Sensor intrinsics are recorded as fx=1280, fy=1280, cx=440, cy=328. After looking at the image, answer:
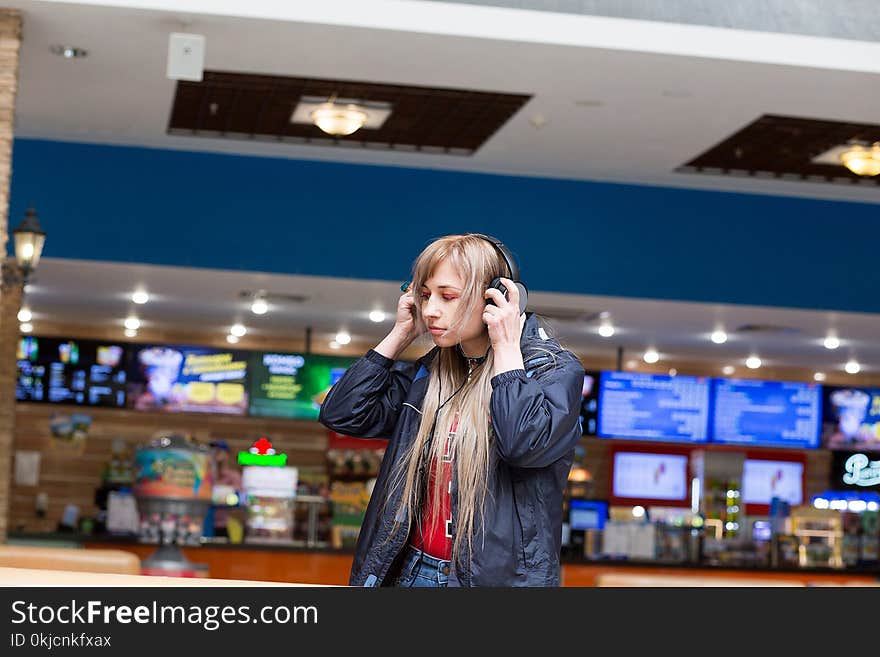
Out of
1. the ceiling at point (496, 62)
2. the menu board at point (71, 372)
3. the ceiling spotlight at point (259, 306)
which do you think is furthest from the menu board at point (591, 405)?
the ceiling at point (496, 62)

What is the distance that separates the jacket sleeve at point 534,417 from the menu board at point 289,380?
26.5 feet

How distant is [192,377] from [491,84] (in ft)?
17.0

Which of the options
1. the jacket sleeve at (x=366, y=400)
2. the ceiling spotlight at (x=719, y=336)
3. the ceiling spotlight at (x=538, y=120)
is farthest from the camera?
the ceiling spotlight at (x=719, y=336)

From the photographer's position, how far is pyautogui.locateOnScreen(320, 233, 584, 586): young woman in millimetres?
1900

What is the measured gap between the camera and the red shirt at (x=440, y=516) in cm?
196

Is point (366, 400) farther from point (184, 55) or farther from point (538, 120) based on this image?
point (538, 120)

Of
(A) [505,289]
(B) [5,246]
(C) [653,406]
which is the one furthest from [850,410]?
(A) [505,289]

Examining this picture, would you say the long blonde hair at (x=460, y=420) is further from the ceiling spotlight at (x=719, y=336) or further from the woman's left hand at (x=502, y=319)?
the ceiling spotlight at (x=719, y=336)

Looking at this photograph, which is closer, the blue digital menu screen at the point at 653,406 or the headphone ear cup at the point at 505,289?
the headphone ear cup at the point at 505,289

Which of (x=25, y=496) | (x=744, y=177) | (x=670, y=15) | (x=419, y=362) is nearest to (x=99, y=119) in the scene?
(x=670, y=15)

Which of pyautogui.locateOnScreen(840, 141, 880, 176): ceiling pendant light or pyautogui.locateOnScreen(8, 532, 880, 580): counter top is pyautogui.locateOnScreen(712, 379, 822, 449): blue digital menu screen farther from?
pyautogui.locateOnScreen(840, 141, 880, 176): ceiling pendant light

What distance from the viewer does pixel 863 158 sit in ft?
21.9

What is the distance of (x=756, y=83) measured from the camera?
17.7 ft
